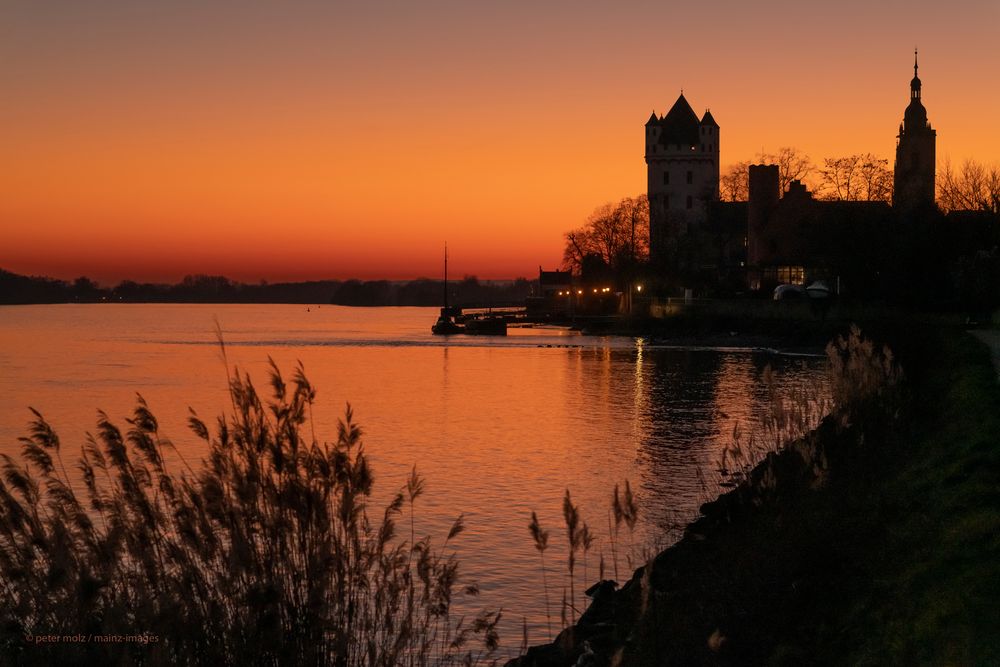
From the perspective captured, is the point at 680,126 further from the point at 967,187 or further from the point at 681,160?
the point at 967,187

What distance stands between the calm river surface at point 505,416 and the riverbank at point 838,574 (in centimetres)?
180

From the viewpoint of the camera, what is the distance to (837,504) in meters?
14.1

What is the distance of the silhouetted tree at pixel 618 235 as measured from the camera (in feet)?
431

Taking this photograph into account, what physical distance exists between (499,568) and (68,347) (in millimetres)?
99700

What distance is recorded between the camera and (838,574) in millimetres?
10773

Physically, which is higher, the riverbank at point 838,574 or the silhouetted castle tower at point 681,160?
the silhouetted castle tower at point 681,160

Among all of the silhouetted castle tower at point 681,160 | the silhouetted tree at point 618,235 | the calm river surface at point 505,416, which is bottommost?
the calm river surface at point 505,416

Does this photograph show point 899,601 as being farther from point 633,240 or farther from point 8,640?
point 633,240

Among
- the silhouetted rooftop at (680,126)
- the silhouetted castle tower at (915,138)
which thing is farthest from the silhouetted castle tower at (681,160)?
the silhouetted castle tower at (915,138)

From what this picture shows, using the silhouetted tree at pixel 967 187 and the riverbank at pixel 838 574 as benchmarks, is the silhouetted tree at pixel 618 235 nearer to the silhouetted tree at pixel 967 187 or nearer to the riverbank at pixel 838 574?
the silhouetted tree at pixel 967 187

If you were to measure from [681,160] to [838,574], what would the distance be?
149230 mm

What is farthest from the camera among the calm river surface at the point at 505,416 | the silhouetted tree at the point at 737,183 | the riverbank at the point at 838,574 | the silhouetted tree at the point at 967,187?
the silhouetted tree at the point at 737,183

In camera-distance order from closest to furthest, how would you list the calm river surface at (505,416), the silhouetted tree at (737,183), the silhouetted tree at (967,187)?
the calm river surface at (505,416) < the silhouetted tree at (967,187) < the silhouetted tree at (737,183)

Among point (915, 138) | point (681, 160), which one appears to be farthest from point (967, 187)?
point (681, 160)
